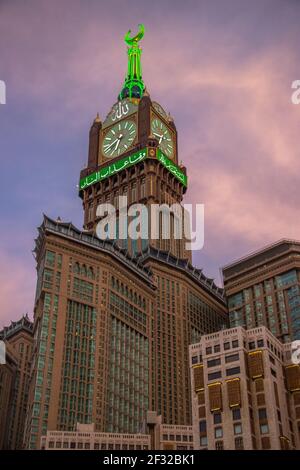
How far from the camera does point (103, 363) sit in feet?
598

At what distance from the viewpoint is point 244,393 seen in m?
123

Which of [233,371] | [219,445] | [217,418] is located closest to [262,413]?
[217,418]

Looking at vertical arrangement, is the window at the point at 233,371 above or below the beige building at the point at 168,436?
above

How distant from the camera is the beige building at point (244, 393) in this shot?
121 m

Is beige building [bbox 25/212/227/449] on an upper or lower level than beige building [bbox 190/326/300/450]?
upper

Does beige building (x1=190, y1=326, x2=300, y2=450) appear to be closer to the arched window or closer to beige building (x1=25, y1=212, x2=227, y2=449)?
beige building (x1=25, y1=212, x2=227, y2=449)

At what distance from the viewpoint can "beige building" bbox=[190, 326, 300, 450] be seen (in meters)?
121

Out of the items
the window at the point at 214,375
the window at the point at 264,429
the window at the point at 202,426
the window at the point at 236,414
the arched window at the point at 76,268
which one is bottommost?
the window at the point at 264,429

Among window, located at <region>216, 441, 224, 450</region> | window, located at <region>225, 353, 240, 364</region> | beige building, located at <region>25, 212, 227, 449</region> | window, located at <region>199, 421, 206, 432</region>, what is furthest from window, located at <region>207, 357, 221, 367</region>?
beige building, located at <region>25, 212, 227, 449</region>

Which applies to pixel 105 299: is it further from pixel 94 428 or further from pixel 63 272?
pixel 94 428

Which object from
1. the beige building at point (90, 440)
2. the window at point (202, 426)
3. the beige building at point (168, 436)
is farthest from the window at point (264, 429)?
the beige building at point (90, 440)

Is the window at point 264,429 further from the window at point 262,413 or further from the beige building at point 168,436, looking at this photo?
the beige building at point 168,436

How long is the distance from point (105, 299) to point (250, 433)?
83.7 meters
